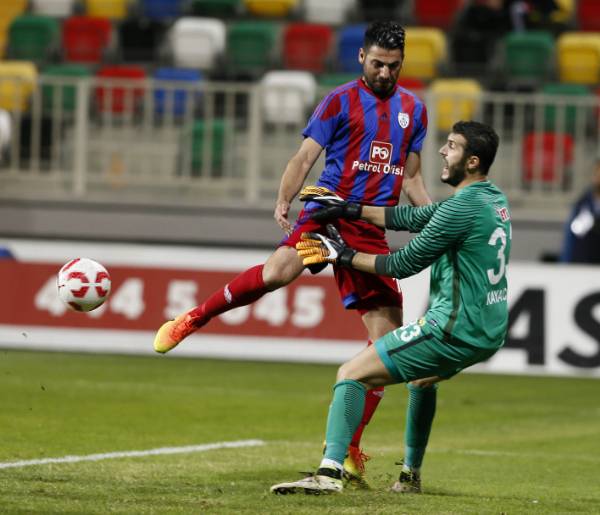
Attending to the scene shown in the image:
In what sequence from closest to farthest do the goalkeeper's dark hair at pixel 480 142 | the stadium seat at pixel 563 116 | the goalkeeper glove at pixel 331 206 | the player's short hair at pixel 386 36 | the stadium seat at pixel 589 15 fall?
the goalkeeper's dark hair at pixel 480 142
the goalkeeper glove at pixel 331 206
the player's short hair at pixel 386 36
the stadium seat at pixel 563 116
the stadium seat at pixel 589 15

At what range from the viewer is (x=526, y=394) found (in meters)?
13.8

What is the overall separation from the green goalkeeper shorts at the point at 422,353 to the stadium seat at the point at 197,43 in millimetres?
13823

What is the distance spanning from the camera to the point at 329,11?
2167 centimetres

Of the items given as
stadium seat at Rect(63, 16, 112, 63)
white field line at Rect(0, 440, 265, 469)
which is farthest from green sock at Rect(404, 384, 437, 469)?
stadium seat at Rect(63, 16, 112, 63)

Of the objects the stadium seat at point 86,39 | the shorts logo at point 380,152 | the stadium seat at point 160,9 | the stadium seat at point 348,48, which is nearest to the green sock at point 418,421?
the shorts logo at point 380,152

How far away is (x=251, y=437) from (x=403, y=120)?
10.0ft

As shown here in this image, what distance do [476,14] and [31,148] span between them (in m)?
6.75

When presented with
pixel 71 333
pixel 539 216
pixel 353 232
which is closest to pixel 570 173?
pixel 539 216

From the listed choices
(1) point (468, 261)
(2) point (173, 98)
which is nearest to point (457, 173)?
(1) point (468, 261)

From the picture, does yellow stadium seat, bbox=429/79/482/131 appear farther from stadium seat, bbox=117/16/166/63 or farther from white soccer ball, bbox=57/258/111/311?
white soccer ball, bbox=57/258/111/311

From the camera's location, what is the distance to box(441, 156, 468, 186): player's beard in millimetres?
7234

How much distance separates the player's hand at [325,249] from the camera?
734 cm

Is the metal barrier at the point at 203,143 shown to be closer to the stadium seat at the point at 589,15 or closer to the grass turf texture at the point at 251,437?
the grass turf texture at the point at 251,437

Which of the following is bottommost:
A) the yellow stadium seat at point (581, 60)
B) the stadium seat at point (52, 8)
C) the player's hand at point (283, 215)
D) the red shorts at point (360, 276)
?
the red shorts at point (360, 276)
